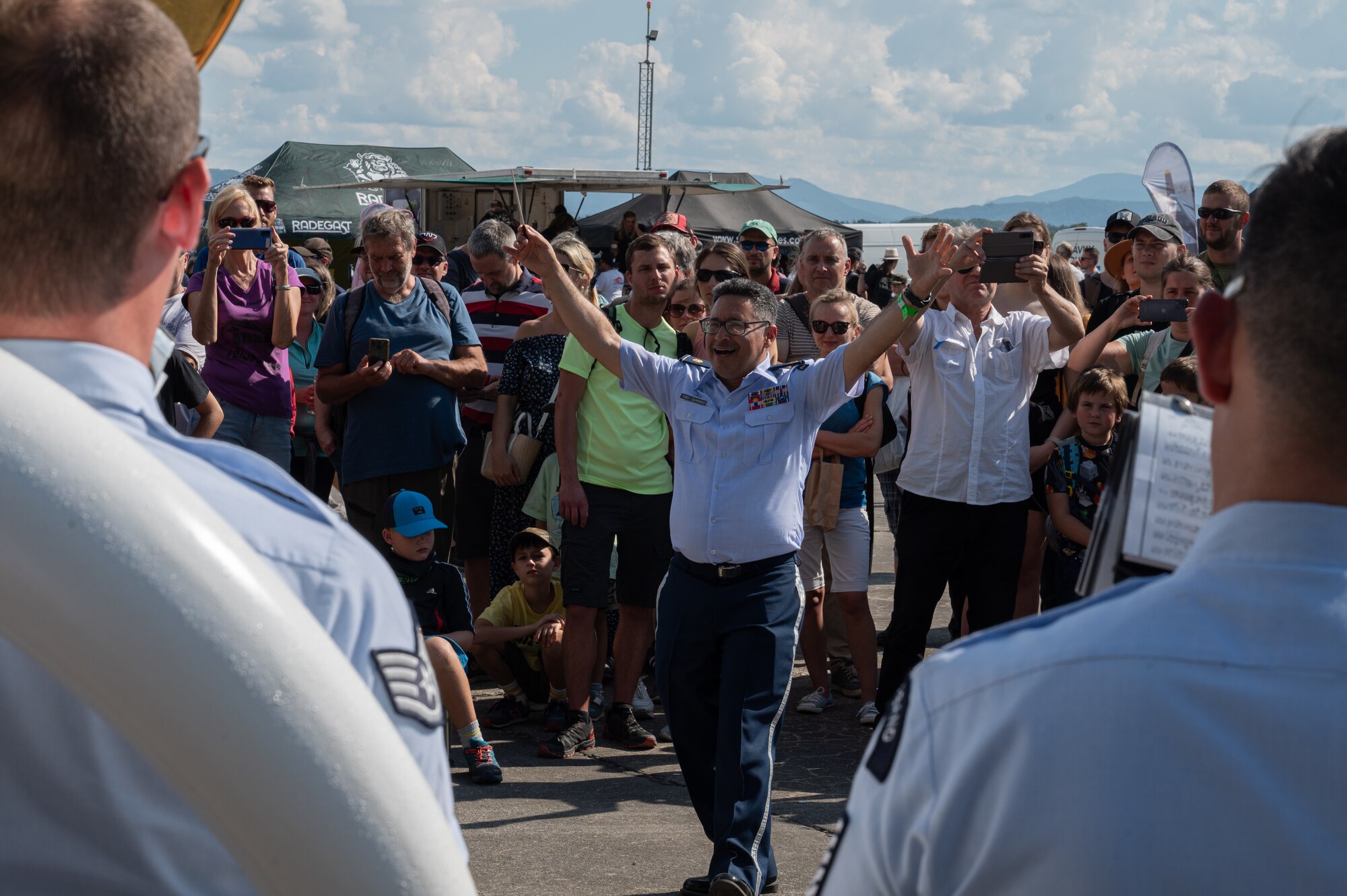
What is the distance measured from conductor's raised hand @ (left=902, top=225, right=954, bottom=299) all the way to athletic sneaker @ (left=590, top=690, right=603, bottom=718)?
271cm

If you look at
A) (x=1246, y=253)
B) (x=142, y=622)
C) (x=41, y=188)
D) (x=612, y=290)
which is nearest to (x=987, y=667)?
(x=1246, y=253)

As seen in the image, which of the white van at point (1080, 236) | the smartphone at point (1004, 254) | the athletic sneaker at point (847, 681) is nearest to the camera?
the smartphone at point (1004, 254)

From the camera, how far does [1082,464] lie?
19.8 feet

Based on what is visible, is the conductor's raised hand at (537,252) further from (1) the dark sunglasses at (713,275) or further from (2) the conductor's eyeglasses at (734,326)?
(1) the dark sunglasses at (713,275)

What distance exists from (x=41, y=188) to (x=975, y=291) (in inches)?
205

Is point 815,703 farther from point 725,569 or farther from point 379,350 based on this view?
point 379,350

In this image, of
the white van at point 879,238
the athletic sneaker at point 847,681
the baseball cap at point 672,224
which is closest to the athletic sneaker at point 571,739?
the athletic sneaker at point 847,681

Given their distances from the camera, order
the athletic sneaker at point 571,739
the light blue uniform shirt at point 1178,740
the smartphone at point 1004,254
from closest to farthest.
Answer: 1. the light blue uniform shirt at point 1178,740
2. the smartphone at point 1004,254
3. the athletic sneaker at point 571,739

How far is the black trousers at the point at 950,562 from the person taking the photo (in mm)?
5996

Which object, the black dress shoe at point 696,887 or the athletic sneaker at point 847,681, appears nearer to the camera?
the black dress shoe at point 696,887

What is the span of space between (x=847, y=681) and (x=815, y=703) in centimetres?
44

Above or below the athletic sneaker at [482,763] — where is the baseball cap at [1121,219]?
above

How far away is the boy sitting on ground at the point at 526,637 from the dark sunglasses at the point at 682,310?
129cm

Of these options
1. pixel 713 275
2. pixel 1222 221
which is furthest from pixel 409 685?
pixel 713 275
